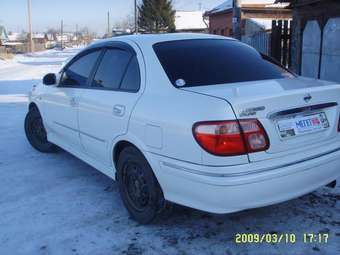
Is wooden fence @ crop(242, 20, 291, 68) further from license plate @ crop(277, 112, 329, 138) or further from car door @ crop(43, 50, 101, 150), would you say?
license plate @ crop(277, 112, 329, 138)

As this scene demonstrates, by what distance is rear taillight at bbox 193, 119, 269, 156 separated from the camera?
2975mm

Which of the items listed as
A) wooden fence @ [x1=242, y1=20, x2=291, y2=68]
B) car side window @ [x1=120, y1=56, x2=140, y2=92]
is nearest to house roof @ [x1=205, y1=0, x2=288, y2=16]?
wooden fence @ [x1=242, y1=20, x2=291, y2=68]

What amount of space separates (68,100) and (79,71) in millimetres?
348

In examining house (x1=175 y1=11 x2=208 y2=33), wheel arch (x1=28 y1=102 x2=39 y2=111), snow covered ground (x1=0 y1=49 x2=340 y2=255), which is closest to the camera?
snow covered ground (x1=0 y1=49 x2=340 y2=255)

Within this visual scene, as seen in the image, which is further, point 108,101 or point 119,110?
point 108,101

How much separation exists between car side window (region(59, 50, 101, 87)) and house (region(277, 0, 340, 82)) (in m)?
7.11

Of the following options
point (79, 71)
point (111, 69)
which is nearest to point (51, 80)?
point (79, 71)

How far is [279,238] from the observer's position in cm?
350

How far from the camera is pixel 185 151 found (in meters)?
3.11

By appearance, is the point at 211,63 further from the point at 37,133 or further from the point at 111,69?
the point at 37,133

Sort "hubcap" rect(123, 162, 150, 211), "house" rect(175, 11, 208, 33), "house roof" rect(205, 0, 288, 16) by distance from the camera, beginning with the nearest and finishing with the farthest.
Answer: "hubcap" rect(123, 162, 150, 211) < "house roof" rect(205, 0, 288, 16) < "house" rect(175, 11, 208, 33)

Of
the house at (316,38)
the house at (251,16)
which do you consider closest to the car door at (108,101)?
the house at (316,38)

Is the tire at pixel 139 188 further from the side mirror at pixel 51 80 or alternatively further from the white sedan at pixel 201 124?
the side mirror at pixel 51 80

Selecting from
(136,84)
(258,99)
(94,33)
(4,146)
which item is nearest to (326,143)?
(258,99)
